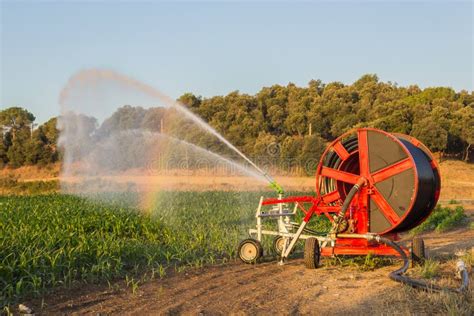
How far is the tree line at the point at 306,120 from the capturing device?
38750 millimetres

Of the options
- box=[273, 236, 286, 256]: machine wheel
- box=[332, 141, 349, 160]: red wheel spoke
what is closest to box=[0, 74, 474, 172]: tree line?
box=[273, 236, 286, 256]: machine wheel

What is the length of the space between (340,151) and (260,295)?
9.97 feet

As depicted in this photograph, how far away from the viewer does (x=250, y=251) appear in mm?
8711

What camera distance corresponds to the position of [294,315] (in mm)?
5684

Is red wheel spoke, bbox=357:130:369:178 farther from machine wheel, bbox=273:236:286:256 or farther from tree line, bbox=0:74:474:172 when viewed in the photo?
tree line, bbox=0:74:474:172

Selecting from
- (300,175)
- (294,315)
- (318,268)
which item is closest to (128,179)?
(300,175)

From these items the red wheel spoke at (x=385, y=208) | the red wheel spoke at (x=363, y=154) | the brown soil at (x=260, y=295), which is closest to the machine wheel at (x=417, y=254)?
the brown soil at (x=260, y=295)

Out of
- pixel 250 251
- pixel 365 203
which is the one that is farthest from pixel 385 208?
pixel 250 251

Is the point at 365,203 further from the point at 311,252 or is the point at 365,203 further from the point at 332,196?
the point at 311,252

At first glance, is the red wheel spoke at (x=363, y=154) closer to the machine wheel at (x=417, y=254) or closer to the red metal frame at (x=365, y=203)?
the red metal frame at (x=365, y=203)

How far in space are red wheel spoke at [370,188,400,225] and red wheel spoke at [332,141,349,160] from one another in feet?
2.86

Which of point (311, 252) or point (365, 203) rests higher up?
point (365, 203)

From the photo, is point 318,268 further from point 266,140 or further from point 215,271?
point 266,140

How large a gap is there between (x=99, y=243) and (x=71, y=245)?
46 cm
